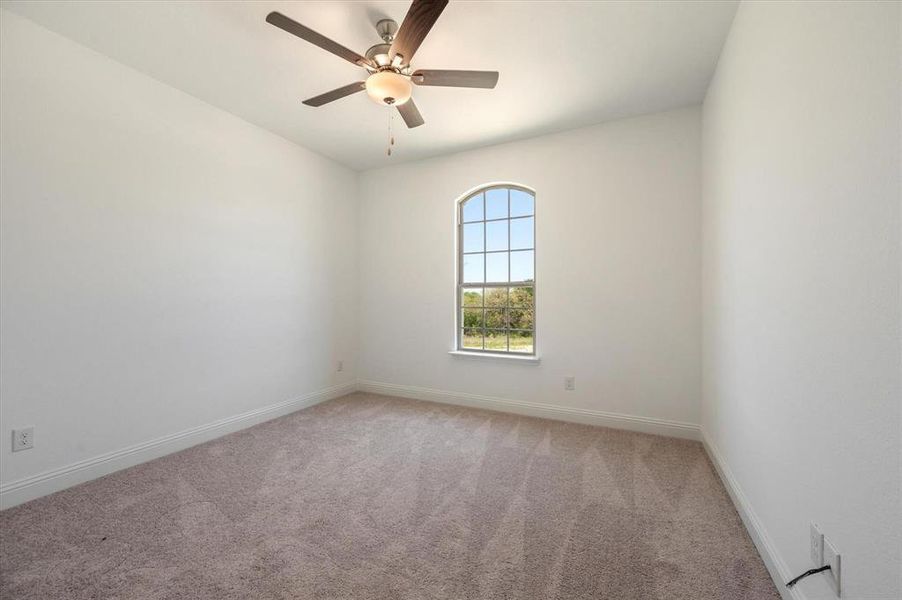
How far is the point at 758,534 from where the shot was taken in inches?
65.7

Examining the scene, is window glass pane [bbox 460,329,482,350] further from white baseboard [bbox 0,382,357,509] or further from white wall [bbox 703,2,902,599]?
white wall [bbox 703,2,902,599]

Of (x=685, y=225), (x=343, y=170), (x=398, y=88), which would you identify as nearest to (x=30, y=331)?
(x=398, y=88)

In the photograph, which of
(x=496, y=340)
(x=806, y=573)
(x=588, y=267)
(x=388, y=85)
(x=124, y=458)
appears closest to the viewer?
(x=806, y=573)

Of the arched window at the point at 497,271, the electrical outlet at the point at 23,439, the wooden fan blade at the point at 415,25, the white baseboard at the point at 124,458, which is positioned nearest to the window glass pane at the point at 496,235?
the arched window at the point at 497,271

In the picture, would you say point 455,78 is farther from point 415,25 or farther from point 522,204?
point 522,204

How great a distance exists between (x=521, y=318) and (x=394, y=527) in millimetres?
2441

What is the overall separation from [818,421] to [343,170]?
4.61 m

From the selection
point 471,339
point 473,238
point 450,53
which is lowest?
point 471,339

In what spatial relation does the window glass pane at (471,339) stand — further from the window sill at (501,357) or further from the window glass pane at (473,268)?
the window glass pane at (473,268)

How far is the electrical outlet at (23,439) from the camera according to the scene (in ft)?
6.74

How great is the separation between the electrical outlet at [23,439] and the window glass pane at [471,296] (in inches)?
133

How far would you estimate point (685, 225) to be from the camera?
120 inches

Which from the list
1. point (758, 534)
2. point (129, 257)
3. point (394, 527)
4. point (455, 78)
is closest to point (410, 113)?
point (455, 78)

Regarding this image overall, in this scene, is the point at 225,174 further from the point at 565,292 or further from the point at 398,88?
the point at 565,292
